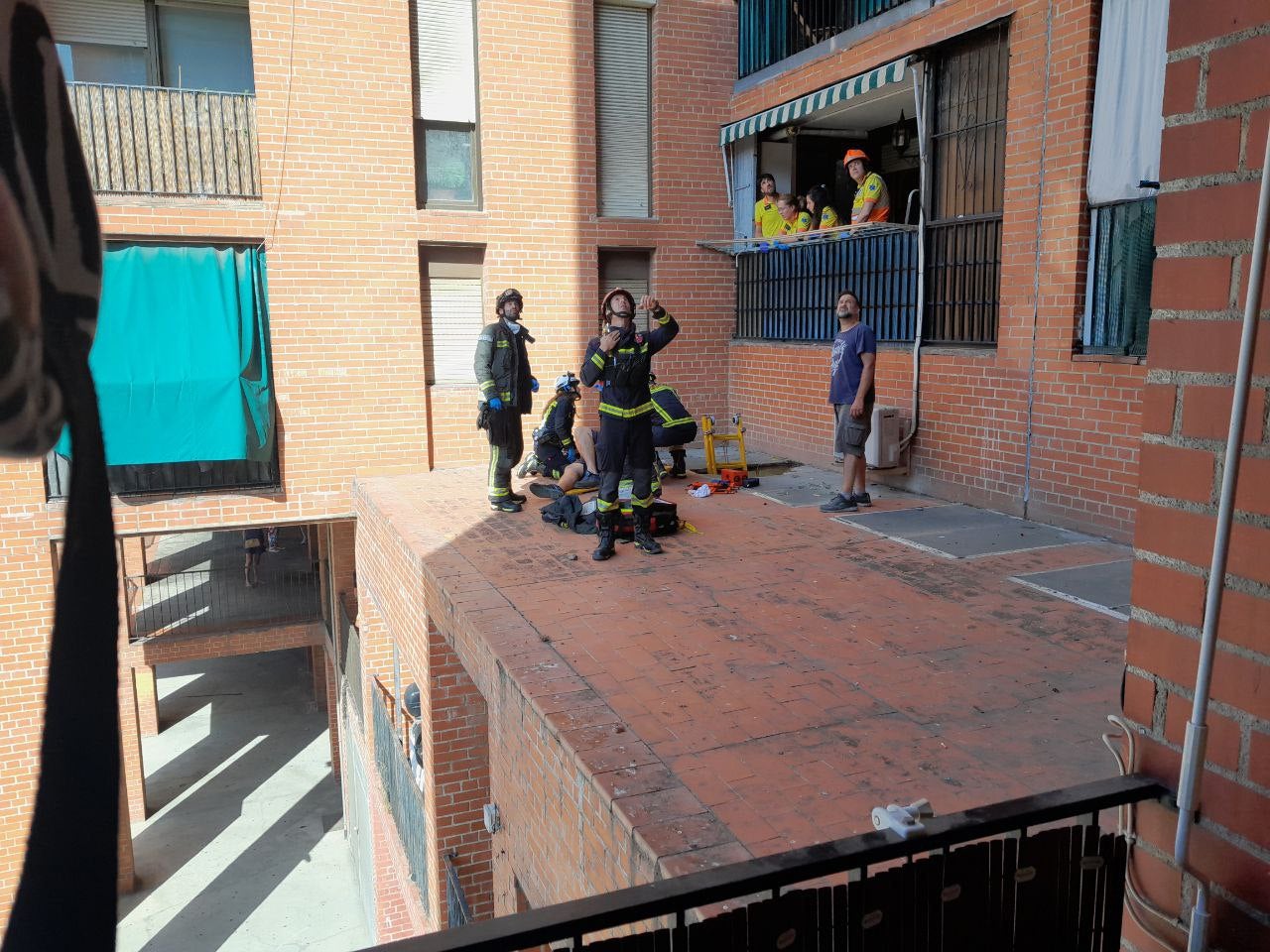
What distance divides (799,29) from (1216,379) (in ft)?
35.5

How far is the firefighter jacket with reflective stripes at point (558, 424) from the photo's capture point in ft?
30.1

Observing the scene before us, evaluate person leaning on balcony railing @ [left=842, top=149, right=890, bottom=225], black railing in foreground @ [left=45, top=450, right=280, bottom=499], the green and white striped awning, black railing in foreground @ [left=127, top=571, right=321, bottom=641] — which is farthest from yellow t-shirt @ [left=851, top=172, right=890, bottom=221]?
black railing in foreground @ [left=127, top=571, right=321, bottom=641]

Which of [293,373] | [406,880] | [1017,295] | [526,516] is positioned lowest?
[406,880]

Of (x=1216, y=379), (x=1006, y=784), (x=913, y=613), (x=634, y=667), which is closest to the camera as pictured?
(x=1216, y=379)

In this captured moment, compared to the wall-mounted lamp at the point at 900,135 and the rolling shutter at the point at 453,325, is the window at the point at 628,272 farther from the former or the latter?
the wall-mounted lamp at the point at 900,135

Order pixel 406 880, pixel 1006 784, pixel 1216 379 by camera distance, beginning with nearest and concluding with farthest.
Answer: pixel 1216 379 < pixel 1006 784 < pixel 406 880

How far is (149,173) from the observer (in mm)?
9938

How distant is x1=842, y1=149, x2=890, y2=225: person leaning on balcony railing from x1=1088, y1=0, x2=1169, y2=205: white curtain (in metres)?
2.46

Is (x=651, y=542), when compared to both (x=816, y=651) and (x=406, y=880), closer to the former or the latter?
(x=816, y=651)

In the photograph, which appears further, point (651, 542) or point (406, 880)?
point (406, 880)

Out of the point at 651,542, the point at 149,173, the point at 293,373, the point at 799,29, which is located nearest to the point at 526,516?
the point at 651,542

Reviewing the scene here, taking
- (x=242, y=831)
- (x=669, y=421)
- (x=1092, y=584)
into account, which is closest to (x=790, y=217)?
(x=669, y=421)

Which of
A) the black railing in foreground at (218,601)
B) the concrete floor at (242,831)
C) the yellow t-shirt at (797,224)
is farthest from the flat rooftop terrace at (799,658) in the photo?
the black railing in foreground at (218,601)

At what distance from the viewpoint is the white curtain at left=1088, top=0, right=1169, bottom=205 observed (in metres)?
6.62
